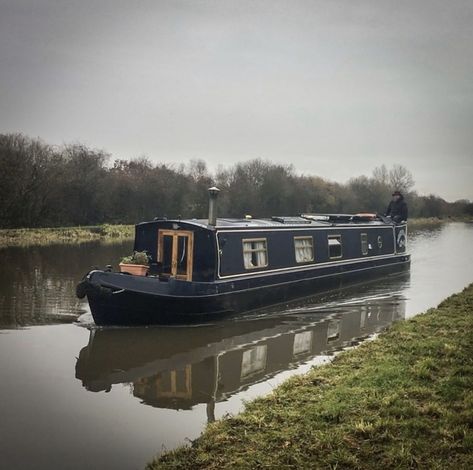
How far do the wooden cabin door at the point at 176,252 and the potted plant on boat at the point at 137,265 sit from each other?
52cm

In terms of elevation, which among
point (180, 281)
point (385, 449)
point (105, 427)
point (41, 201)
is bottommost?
point (105, 427)

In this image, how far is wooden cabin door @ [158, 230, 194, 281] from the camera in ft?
34.2

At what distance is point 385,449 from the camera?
166 inches

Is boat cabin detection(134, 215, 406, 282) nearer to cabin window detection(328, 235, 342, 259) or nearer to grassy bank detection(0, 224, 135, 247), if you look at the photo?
cabin window detection(328, 235, 342, 259)

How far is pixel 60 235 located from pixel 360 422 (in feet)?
87.5

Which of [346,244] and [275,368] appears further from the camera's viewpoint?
[346,244]

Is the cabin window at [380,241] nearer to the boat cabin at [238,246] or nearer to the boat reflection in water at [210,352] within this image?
the boat cabin at [238,246]

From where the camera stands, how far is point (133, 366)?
25.4ft

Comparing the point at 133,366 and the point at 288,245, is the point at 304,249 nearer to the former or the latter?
the point at 288,245

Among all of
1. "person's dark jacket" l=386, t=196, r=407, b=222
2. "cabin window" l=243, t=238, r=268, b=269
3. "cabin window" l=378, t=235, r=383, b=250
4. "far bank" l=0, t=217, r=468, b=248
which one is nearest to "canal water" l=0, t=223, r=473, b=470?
"cabin window" l=243, t=238, r=268, b=269

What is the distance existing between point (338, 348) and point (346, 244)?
23.7ft

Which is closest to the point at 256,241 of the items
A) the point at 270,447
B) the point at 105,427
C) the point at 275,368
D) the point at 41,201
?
the point at 275,368

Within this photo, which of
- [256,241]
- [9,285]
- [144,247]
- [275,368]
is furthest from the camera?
[9,285]

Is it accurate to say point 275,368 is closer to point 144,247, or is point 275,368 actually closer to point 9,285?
point 144,247
